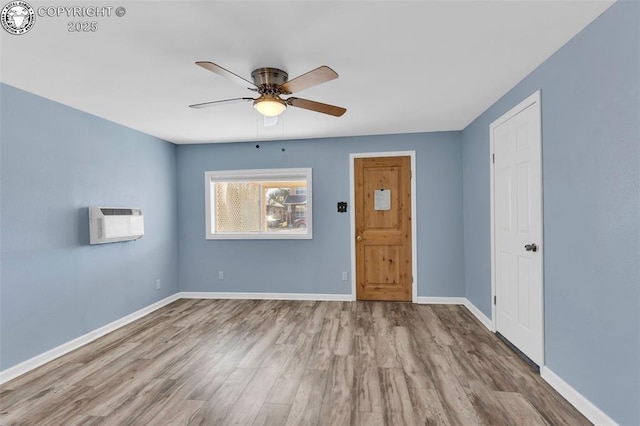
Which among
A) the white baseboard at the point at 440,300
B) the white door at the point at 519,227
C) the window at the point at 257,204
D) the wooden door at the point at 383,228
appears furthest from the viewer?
the window at the point at 257,204

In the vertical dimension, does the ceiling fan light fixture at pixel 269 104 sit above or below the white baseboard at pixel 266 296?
above

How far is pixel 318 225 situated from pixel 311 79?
110 inches

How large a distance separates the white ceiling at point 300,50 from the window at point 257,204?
1.57 m

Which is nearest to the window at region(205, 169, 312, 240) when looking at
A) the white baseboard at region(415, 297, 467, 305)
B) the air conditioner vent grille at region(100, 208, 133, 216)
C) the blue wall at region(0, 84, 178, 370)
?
the blue wall at region(0, 84, 178, 370)

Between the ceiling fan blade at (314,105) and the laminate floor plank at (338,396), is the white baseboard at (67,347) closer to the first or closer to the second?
the laminate floor plank at (338,396)

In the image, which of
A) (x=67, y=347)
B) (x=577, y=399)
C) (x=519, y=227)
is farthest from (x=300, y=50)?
(x=67, y=347)

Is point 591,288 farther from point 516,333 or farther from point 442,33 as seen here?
point 442,33

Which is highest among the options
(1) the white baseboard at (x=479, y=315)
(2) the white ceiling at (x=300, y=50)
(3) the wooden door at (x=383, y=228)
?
(2) the white ceiling at (x=300, y=50)

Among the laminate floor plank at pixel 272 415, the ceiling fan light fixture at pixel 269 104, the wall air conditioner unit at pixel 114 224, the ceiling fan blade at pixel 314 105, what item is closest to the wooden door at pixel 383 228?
the ceiling fan blade at pixel 314 105

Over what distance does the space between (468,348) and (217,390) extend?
2260mm

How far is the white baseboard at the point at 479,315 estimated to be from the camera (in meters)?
3.34

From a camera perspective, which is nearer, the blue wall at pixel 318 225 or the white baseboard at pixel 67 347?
the white baseboard at pixel 67 347

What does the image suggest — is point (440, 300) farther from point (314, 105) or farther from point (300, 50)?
point (300, 50)

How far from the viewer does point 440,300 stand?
436cm
